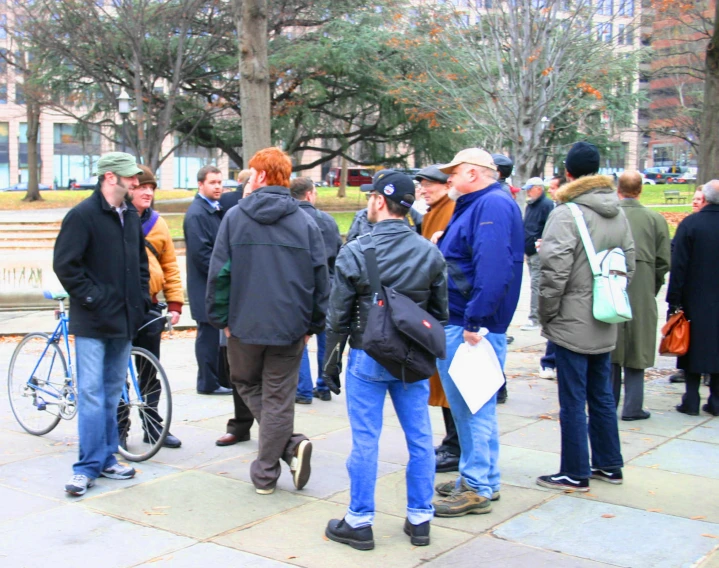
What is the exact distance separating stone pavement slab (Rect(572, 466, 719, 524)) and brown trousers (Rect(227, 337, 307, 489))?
1813mm

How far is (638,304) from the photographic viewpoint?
22.4ft

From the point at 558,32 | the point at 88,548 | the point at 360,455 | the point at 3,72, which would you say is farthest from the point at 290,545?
the point at 3,72

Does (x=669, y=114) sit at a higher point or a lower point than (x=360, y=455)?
higher

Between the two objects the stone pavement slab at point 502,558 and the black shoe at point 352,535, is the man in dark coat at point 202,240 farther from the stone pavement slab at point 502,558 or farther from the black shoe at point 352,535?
the stone pavement slab at point 502,558

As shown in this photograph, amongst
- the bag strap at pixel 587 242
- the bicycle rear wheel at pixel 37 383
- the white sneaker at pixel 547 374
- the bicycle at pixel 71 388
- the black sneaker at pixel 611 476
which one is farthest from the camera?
the white sneaker at pixel 547 374

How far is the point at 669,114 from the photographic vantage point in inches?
1868

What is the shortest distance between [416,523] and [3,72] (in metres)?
40.7

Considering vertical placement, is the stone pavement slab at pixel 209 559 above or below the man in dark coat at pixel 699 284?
below

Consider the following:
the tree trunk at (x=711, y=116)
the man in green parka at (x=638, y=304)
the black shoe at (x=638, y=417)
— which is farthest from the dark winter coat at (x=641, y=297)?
the tree trunk at (x=711, y=116)

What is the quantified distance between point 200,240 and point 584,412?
377 cm

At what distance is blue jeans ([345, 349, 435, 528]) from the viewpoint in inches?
166

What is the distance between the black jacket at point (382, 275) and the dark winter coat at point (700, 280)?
11.9 feet

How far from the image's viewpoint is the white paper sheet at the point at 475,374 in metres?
4.67

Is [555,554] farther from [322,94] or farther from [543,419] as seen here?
[322,94]
